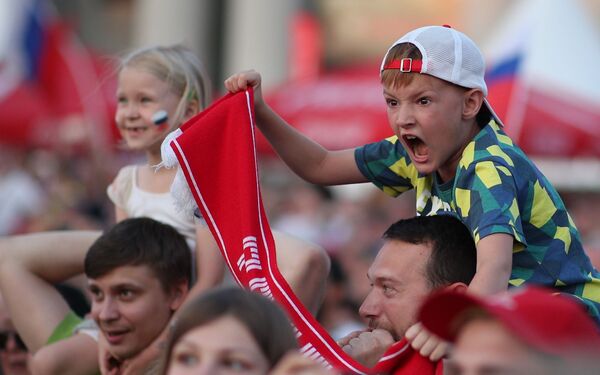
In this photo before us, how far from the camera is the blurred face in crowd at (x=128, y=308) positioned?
4043 mm

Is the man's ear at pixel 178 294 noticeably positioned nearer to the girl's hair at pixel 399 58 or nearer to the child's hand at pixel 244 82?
the child's hand at pixel 244 82

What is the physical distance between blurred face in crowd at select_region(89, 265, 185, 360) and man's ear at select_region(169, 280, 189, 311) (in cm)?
5

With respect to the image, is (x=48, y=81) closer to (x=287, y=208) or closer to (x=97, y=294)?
(x=287, y=208)

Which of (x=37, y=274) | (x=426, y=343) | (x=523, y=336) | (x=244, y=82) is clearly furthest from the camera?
(x=37, y=274)

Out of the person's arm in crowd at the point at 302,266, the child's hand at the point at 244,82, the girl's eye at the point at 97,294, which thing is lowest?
the girl's eye at the point at 97,294

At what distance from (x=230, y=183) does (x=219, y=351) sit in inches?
49.7

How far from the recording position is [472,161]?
3.57 metres

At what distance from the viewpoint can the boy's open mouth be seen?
369cm

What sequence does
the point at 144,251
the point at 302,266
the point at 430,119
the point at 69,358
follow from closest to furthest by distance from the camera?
1. the point at 430,119
2. the point at 302,266
3. the point at 144,251
4. the point at 69,358

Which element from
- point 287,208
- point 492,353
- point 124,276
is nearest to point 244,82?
point 124,276

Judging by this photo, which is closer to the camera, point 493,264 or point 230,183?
point 493,264

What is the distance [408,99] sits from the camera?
12.0 ft

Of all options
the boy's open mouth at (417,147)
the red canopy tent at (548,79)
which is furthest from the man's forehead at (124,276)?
the red canopy tent at (548,79)

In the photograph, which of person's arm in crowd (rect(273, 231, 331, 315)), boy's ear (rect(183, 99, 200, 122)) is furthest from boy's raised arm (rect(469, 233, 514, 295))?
boy's ear (rect(183, 99, 200, 122))
